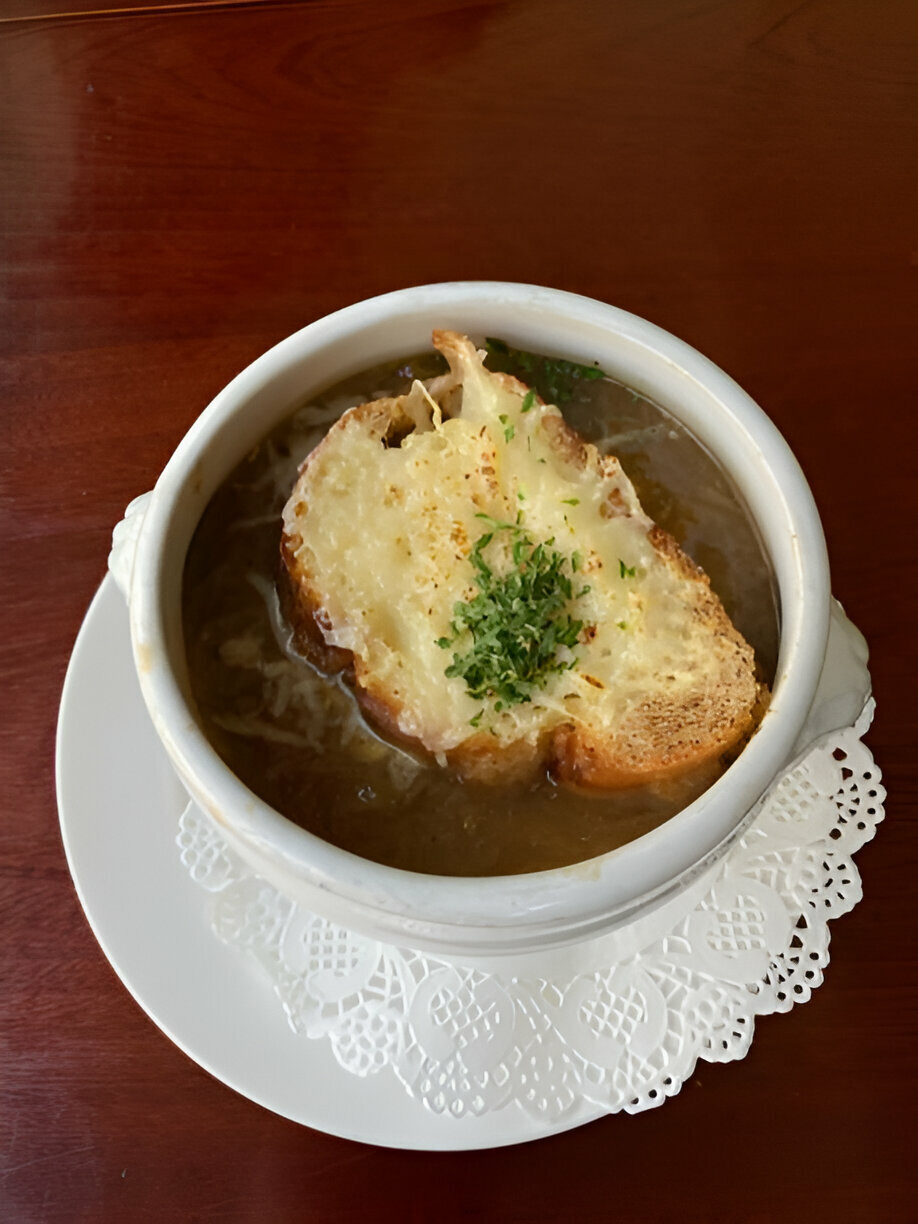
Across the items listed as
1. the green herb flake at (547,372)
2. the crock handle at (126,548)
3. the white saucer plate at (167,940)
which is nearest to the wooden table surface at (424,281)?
the white saucer plate at (167,940)

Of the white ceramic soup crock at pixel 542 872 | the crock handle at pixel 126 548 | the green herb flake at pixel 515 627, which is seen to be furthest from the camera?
the crock handle at pixel 126 548

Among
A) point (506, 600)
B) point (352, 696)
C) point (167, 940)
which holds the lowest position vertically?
point (167, 940)

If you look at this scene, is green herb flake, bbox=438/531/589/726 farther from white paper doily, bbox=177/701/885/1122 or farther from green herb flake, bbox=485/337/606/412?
white paper doily, bbox=177/701/885/1122

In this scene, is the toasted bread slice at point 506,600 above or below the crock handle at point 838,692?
above

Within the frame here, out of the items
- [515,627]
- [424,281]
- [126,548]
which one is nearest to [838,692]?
[515,627]

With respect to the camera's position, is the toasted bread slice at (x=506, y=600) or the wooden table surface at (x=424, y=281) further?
the wooden table surface at (x=424, y=281)

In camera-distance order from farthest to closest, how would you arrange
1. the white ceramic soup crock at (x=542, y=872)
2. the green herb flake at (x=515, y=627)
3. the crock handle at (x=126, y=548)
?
1. the crock handle at (x=126, y=548)
2. the green herb flake at (x=515, y=627)
3. the white ceramic soup crock at (x=542, y=872)

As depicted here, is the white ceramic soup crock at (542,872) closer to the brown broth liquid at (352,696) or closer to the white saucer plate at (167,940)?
the brown broth liquid at (352,696)

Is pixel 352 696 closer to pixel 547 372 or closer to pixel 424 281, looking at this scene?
pixel 547 372
